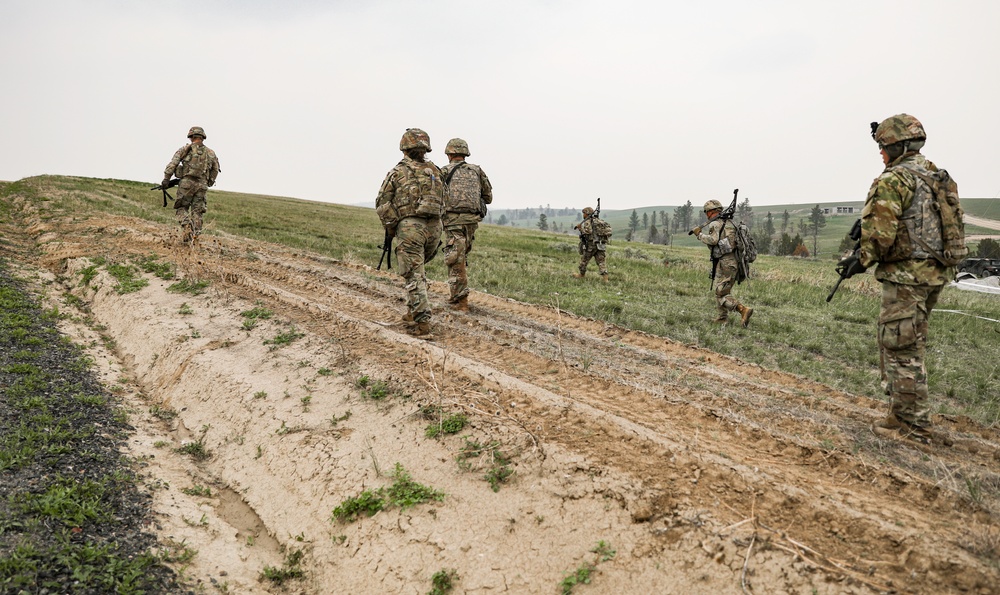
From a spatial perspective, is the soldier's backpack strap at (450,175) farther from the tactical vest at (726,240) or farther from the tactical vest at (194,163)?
the tactical vest at (194,163)

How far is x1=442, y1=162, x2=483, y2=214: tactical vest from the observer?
29.6ft

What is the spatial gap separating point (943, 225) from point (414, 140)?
6.09 metres

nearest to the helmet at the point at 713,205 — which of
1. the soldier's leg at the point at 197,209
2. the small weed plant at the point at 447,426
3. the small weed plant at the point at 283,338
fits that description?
the small weed plant at the point at 447,426

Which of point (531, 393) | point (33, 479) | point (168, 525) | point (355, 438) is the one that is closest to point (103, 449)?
point (33, 479)

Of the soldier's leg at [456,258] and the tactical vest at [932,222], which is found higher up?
the tactical vest at [932,222]

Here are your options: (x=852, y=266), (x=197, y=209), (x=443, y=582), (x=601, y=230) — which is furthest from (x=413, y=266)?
(x=601, y=230)

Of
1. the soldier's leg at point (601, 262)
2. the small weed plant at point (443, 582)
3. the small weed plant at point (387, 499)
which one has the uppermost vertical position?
the soldier's leg at point (601, 262)

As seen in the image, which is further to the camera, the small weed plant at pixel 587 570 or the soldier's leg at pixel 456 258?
the soldier's leg at pixel 456 258

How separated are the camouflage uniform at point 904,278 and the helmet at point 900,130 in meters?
0.17

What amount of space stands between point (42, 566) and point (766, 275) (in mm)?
21500

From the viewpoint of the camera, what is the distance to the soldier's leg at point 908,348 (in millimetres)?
4773

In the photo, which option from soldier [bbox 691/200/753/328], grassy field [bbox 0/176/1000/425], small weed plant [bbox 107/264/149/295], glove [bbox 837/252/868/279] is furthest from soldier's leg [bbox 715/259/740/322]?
small weed plant [bbox 107/264/149/295]

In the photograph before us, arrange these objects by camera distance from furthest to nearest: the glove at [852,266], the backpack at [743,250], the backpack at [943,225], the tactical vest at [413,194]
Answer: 1. the backpack at [743,250]
2. the tactical vest at [413,194]
3. the glove at [852,266]
4. the backpack at [943,225]

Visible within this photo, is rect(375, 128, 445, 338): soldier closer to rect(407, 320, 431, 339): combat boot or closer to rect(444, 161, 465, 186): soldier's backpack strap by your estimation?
rect(407, 320, 431, 339): combat boot
